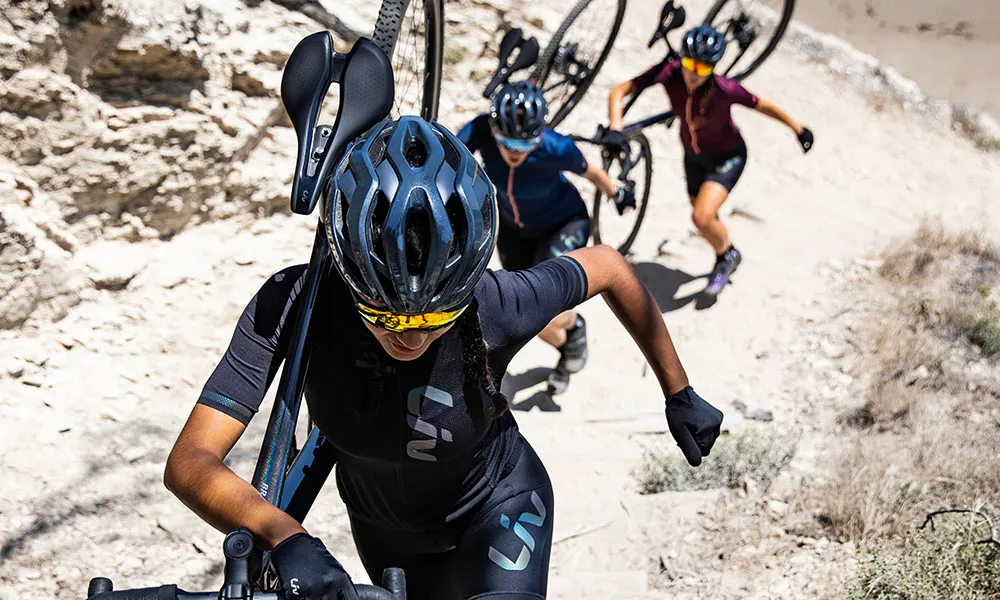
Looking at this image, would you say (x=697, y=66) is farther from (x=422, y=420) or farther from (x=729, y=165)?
(x=422, y=420)

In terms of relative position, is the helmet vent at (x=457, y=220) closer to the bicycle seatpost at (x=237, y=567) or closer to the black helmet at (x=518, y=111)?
the bicycle seatpost at (x=237, y=567)

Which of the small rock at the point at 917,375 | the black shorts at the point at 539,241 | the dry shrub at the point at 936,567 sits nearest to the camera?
the dry shrub at the point at 936,567

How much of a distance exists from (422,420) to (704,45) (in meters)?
4.87

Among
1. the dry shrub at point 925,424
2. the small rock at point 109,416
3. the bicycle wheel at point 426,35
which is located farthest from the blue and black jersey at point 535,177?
the small rock at point 109,416

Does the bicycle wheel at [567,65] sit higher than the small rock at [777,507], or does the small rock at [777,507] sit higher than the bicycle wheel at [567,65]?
the bicycle wheel at [567,65]

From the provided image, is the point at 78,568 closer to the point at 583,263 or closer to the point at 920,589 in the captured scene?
the point at 583,263

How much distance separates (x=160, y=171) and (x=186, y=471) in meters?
4.17

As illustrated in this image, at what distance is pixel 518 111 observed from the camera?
15.7ft

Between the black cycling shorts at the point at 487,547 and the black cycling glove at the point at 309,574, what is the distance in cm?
61

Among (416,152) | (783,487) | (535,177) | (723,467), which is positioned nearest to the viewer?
(416,152)

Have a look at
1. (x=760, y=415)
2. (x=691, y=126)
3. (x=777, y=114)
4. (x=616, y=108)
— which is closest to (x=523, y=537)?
(x=760, y=415)

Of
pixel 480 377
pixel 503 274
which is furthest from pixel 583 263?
pixel 480 377

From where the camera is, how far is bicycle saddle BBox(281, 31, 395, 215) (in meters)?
2.38

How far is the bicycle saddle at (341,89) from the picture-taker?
2375mm
